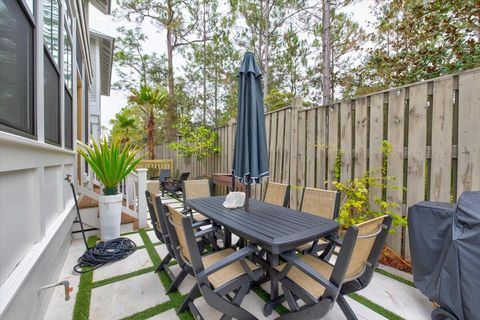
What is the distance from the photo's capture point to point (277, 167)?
172 inches

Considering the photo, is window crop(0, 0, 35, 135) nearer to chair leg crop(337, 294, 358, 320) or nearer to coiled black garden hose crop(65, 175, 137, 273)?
coiled black garden hose crop(65, 175, 137, 273)

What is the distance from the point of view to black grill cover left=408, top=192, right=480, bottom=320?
1477 millimetres

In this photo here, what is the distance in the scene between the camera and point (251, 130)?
2346 mm

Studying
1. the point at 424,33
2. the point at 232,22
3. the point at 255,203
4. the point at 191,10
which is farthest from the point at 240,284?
the point at 191,10

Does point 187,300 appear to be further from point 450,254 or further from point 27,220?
point 450,254

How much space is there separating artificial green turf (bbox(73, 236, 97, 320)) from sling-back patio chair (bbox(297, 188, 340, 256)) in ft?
6.88

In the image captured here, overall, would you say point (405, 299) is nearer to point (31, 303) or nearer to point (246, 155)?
point (246, 155)

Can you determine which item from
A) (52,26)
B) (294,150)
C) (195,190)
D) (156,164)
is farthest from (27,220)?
(156,164)

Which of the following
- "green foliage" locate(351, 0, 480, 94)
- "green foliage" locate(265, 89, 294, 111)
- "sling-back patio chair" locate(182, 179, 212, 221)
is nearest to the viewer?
"green foliage" locate(351, 0, 480, 94)

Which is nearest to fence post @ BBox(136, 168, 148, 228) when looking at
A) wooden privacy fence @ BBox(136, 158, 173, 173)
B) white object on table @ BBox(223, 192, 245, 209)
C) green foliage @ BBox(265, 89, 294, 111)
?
white object on table @ BBox(223, 192, 245, 209)

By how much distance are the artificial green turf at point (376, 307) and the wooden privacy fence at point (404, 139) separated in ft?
3.57

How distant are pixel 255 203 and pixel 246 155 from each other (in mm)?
785

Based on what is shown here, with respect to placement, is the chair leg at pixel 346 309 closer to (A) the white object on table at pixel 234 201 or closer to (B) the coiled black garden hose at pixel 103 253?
(A) the white object on table at pixel 234 201

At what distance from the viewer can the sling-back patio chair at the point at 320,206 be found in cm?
228
